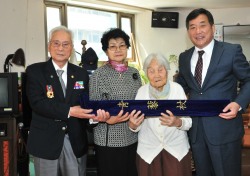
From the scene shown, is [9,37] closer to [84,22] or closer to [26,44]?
[26,44]

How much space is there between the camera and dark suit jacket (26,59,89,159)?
204 cm

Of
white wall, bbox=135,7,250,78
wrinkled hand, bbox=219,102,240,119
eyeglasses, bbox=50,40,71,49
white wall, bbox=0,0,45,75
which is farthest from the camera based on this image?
white wall, bbox=135,7,250,78

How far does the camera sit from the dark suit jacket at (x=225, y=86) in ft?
6.74

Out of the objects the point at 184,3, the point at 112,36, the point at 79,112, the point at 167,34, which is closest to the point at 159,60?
the point at 112,36

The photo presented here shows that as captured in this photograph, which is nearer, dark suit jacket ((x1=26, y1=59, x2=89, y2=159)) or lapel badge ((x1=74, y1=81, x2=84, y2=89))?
dark suit jacket ((x1=26, y1=59, x2=89, y2=159))

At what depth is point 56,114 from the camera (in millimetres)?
2016

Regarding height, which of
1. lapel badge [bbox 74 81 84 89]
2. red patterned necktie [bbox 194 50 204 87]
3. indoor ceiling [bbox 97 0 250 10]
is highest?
indoor ceiling [bbox 97 0 250 10]

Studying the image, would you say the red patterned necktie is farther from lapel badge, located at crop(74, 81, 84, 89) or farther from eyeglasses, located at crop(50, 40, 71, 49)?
eyeglasses, located at crop(50, 40, 71, 49)

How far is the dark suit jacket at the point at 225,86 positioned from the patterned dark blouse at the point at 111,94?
519mm

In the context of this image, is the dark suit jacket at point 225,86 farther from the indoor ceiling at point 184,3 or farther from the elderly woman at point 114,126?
the indoor ceiling at point 184,3

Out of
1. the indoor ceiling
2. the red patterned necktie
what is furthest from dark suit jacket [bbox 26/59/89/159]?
the indoor ceiling

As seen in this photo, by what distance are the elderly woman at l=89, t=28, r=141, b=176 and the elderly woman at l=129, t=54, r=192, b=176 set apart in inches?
3.6

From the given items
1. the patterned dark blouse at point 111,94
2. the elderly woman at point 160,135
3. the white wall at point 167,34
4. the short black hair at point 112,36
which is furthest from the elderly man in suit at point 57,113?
the white wall at point 167,34

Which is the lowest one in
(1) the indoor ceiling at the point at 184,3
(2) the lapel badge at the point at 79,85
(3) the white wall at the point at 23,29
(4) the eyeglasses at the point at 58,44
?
(2) the lapel badge at the point at 79,85
